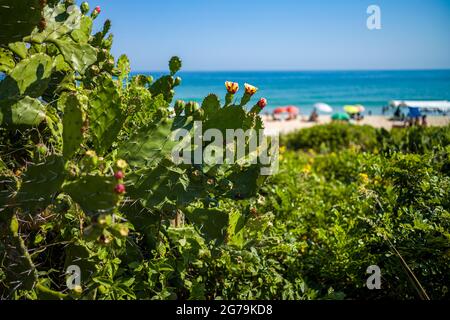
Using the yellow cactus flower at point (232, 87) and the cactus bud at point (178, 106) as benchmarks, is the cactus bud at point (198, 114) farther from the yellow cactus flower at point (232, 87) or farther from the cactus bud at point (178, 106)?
the yellow cactus flower at point (232, 87)

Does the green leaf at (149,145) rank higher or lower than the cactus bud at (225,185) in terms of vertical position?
higher

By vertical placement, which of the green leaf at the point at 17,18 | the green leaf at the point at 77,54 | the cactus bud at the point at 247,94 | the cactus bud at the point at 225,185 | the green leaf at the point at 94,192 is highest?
the green leaf at the point at 17,18

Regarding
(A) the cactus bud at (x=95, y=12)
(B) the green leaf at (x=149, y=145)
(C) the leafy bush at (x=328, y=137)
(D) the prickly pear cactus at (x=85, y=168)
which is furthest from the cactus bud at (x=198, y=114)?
(C) the leafy bush at (x=328, y=137)

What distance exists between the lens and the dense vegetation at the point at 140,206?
173 centimetres

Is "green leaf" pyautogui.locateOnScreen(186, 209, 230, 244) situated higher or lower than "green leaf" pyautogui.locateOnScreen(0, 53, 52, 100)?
lower

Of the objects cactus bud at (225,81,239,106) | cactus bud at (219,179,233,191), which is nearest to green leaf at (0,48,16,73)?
cactus bud at (225,81,239,106)

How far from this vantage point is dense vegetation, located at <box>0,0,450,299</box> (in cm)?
173

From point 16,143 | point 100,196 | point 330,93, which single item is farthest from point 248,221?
point 330,93

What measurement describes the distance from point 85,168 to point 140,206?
1.77 ft

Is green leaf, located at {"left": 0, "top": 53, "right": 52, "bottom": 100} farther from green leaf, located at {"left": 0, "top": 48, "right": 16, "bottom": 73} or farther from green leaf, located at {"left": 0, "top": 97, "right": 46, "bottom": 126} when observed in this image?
green leaf, located at {"left": 0, "top": 48, "right": 16, "bottom": 73}

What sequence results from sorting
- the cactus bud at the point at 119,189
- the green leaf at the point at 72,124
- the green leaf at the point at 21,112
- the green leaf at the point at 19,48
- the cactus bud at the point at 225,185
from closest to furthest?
the cactus bud at the point at 119,189
the green leaf at the point at 72,124
the green leaf at the point at 21,112
the green leaf at the point at 19,48
the cactus bud at the point at 225,185

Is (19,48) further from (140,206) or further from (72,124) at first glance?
(140,206)

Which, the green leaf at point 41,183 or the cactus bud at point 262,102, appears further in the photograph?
the cactus bud at point 262,102

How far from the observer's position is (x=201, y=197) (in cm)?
209
